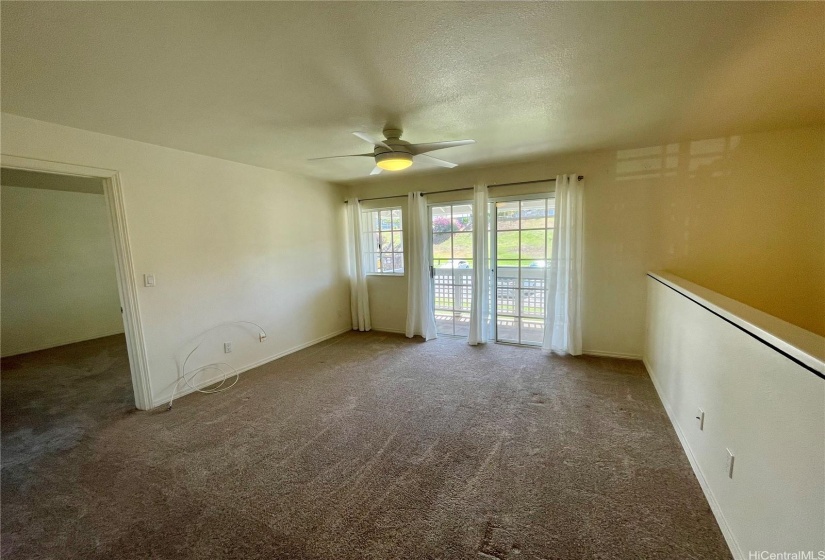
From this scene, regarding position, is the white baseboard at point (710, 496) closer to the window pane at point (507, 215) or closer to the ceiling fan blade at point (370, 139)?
the window pane at point (507, 215)

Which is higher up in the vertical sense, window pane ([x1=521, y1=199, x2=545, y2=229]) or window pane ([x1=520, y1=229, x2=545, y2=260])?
window pane ([x1=521, y1=199, x2=545, y2=229])

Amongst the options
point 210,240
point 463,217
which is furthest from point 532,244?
point 210,240

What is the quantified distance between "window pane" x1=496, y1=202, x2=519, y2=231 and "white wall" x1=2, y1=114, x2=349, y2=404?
8.33ft

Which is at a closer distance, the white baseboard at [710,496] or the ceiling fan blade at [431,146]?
the white baseboard at [710,496]

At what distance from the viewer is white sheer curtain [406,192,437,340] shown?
4.46 metres

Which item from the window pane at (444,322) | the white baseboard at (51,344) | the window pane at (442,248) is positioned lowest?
the white baseboard at (51,344)

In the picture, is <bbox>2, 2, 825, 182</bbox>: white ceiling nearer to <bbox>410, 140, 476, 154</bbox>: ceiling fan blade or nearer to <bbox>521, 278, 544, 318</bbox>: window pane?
<bbox>410, 140, 476, 154</bbox>: ceiling fan blade

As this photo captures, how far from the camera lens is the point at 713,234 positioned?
10.4 ft

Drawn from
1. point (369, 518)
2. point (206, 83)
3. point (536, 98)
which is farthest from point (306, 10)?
point (369, 518)

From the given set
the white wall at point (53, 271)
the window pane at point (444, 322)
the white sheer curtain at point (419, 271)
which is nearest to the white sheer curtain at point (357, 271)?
the white sheer curtain at point (419, 271)

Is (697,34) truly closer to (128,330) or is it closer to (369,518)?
(369,518)

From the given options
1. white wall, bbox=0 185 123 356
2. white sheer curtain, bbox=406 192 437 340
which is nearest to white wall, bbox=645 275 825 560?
white sheer curtain, bbox=406 192 437 340

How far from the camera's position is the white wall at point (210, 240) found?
265 cm

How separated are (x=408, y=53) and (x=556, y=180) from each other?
107 inches
